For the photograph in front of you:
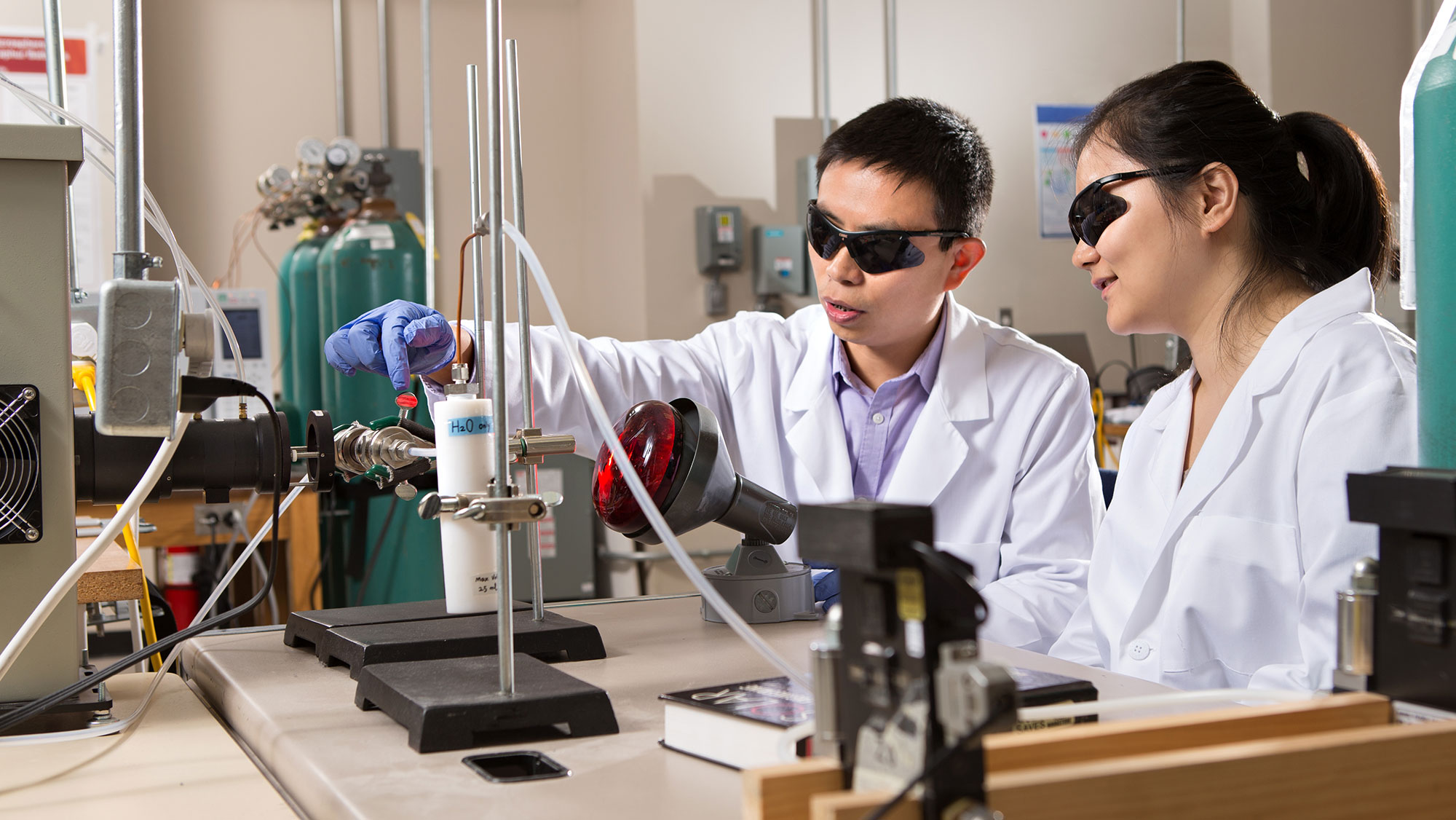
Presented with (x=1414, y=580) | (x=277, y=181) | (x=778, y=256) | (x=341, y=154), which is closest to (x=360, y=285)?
(x=341, y=154)

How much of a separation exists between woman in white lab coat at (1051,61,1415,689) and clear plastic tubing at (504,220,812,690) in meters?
0.68

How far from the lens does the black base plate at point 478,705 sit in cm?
79

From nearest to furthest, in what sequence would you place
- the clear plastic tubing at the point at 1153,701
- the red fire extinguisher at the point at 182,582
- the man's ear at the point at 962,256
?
1. the clear plastic tubing at the point at 1153,701
2. the man's ear at the point at 962,256
3. the red fire extinguisher at the point at 182,582

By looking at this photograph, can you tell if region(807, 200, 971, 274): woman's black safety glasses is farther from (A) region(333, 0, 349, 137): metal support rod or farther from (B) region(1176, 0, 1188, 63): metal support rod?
(B) region(1176, 0, 1188, 63): metal support rod

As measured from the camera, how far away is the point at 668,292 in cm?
413

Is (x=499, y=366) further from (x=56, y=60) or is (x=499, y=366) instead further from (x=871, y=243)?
(x=871, y=243)

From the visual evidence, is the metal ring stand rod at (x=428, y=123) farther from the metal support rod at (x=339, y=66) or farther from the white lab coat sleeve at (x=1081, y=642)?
the white lab coat sleeve at (x=1081, y=642)

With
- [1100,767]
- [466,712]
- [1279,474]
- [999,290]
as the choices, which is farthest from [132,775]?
[999,290]

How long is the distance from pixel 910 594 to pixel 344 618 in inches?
33.0

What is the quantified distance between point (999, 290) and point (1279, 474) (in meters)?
3.36

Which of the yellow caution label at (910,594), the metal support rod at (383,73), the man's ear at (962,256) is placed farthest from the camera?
the metal support rod at (383,73)

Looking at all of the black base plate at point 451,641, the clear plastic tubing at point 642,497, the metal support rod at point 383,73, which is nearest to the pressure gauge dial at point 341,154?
the metal support rod at point 383,73

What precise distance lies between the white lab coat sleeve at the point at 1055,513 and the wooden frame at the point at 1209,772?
1.02m

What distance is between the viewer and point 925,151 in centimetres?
179
